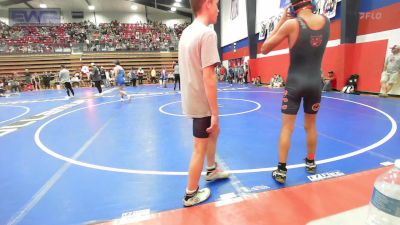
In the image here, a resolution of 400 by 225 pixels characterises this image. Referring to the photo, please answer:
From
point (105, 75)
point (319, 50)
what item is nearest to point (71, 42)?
point (105, 75)

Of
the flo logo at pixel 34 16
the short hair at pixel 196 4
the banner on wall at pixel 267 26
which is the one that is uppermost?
the flo logo at pixel 34 16

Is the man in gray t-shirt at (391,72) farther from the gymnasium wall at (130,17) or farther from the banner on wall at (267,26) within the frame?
the gymnasium wall at (130,17)

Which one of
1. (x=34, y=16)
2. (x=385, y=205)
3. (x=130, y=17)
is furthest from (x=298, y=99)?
(x=34, y=16)

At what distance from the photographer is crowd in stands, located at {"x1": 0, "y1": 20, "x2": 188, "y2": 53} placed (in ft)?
80.5

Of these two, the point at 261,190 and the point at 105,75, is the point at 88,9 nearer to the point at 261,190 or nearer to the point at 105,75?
the point at 105,75

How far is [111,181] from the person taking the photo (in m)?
2.98

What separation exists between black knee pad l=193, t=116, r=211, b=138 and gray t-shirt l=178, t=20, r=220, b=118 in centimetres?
4

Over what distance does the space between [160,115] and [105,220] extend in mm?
4868

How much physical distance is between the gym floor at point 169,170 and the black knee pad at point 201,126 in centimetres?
67

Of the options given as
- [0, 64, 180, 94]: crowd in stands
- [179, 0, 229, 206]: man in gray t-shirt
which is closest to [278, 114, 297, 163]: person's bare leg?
[179, 0, 229, 206]: man in gray t-shirt

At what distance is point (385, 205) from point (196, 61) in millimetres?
1564

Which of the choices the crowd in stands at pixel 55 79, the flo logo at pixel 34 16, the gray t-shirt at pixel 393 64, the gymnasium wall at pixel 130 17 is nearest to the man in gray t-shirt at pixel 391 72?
the gray t-shirt at pixel 393 64

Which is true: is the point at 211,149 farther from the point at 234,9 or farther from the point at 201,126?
the point at 234,9

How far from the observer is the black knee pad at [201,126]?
7.37 feet
